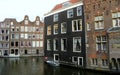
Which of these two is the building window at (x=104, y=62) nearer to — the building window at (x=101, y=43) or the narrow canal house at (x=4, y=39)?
the building window at (x=101, y=43)

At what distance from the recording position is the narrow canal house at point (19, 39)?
7575 centimetres

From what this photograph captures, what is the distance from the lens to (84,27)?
112 ft

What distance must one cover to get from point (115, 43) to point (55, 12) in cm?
1846

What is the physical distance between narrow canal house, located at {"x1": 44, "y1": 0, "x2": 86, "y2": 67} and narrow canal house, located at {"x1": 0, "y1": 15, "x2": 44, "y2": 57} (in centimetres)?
3201

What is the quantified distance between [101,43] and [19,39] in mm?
49980

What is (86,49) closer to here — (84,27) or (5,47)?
(84,27)

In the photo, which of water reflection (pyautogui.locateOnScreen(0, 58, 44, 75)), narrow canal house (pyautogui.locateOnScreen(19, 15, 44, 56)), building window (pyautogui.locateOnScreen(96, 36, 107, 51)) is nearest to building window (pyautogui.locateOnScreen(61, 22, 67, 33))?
water reflection (pyautogui.locateOnScreen(0, 58, 44, 75))

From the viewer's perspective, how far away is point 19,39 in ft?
250

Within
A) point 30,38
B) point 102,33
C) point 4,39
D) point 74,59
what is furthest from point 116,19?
point 4,39

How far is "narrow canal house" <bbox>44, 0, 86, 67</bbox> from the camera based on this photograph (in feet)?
115

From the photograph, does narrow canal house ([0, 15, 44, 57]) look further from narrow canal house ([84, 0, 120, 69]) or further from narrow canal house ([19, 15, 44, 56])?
narrow canal house ([84, 0, 120, 69])

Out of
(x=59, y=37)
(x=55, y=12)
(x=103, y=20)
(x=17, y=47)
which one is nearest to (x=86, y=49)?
(x=103, y=20)

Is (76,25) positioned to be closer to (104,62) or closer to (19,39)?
(104,62)

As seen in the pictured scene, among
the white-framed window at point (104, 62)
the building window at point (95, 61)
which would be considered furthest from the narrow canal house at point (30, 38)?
the white-framed window at point (104, 62)
